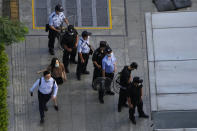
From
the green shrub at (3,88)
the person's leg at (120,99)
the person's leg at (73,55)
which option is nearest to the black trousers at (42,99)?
the green shrub at (3,88)

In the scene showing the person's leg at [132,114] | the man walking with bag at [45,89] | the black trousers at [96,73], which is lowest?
the person's leg at [132,114]

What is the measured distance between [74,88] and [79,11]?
3.35m

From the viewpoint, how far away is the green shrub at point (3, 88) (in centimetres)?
1695

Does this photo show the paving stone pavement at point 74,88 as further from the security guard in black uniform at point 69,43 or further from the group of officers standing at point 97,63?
the security guard in black uniform at point 69,43

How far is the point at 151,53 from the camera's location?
16.9m

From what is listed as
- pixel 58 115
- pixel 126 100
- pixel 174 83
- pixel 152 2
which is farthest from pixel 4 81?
pixel 152 2

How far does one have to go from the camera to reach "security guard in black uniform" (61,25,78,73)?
17.4 meters

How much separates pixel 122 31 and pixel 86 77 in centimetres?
233

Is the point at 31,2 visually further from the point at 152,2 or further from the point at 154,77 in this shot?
the point at 154,77

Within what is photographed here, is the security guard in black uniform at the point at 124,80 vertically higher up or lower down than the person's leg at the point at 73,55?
lower down

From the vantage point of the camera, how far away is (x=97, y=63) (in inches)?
684

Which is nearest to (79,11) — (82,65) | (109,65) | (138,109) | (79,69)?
(82,65)

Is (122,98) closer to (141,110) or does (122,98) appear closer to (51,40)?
(141,110)

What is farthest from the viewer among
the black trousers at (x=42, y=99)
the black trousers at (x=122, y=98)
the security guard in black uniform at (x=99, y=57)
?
the black trousers at (x=122, y=98)
